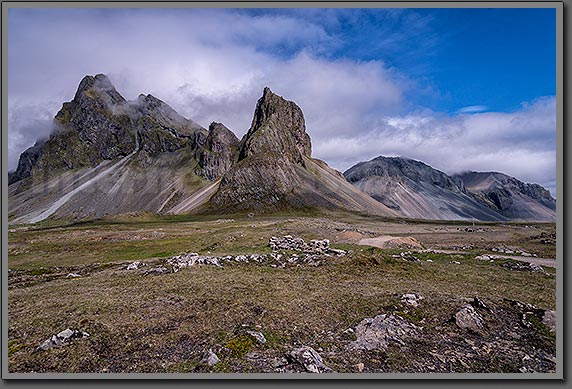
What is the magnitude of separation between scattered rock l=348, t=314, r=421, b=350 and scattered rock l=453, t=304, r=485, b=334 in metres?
1.81

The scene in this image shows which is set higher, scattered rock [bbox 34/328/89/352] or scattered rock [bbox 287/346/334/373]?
scattered rock [bbox 287/346/334/373]

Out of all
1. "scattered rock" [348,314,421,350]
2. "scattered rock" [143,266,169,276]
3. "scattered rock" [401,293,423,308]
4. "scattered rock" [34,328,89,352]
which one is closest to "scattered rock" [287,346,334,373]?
"scattered rock" [348,314,421,350]

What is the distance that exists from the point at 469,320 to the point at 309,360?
786cm

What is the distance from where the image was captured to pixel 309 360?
10.5 meters

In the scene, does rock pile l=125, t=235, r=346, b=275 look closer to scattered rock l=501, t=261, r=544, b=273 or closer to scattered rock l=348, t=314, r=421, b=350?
scattered rock l=501, t=261, r=544, b=273

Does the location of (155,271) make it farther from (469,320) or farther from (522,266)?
(522,266)

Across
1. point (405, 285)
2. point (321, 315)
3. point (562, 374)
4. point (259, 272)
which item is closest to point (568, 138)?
point (562, 374)

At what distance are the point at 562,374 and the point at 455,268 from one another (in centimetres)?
1961

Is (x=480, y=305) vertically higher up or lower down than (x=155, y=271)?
higher up

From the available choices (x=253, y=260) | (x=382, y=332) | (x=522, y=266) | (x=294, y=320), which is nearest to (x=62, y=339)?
(x=294, y=320)

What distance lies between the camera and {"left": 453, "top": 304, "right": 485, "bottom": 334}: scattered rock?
539 inches

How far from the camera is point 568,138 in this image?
11.1 metres

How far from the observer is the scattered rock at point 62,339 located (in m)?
12.3

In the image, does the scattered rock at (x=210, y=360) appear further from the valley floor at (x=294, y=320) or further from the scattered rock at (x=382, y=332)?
the scattered rock at (x=382, y=332)
